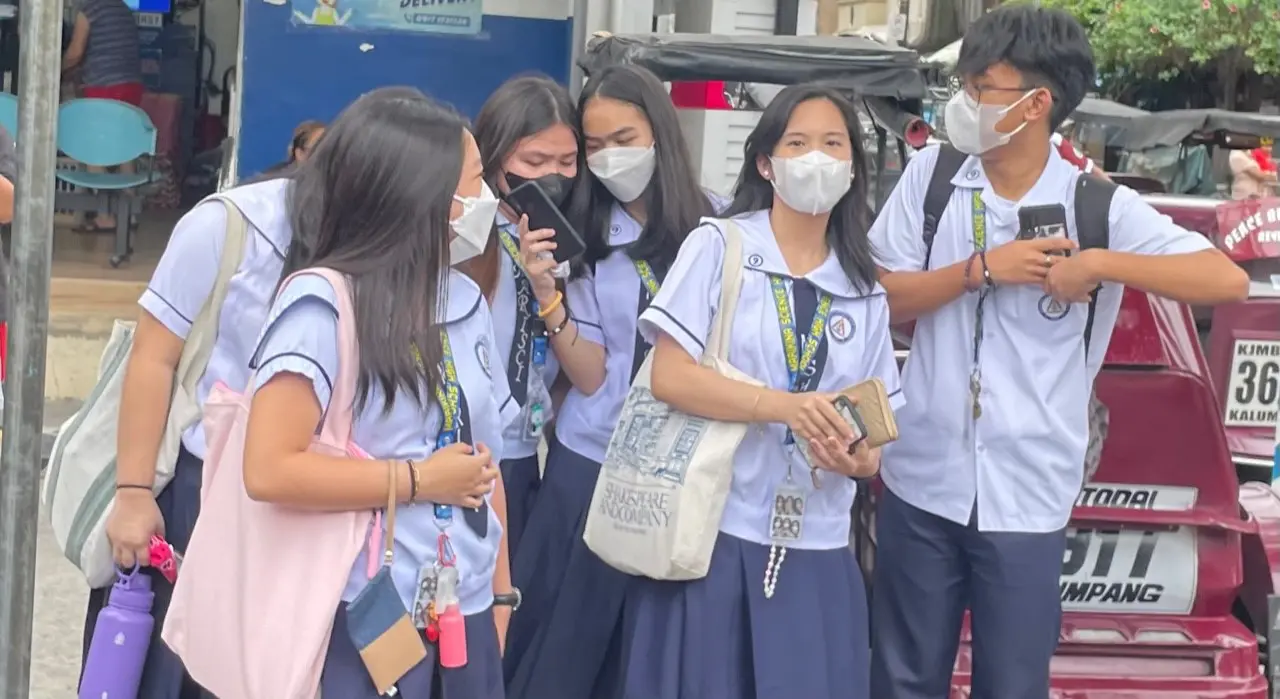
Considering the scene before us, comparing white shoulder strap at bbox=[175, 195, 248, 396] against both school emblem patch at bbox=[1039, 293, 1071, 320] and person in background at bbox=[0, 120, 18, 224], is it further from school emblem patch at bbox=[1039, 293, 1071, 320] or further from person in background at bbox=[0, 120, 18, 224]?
school emblem patch at bbox=[1039, 293, 1071, 320]

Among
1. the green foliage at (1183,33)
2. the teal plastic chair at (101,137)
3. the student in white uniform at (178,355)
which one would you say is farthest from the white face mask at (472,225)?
the green foliage at (1183,33)

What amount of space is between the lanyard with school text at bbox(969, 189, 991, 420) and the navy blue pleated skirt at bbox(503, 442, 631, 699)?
0.94 m

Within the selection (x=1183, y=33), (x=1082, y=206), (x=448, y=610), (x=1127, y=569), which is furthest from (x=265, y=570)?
(x=1183, y=33)

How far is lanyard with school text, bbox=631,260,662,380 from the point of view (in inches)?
161

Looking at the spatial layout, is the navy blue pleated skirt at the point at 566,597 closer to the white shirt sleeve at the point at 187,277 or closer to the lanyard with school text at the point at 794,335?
the lanyard with school text at the point at 794,335

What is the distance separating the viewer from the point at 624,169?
4.10m

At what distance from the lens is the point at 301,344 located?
2.76 metres

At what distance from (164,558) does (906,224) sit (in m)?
1.83

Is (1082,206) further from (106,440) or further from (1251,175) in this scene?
(1251,175)

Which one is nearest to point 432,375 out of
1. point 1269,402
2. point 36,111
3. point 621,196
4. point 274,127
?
point 36,111

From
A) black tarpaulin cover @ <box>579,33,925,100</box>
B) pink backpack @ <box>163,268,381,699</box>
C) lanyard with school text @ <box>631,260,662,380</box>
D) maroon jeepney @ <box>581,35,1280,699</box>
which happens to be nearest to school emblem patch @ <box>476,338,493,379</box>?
pink backpack @ <box>163,268,381,699</box>

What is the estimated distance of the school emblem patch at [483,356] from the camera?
305 centimetres

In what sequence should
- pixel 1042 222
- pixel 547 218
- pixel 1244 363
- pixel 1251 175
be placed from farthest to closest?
pixel 1251 175 → pixel 1244 363 → pixel 547 218 → pixel 1042 222

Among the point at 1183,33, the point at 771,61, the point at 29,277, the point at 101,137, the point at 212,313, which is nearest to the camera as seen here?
the point at 29,277
